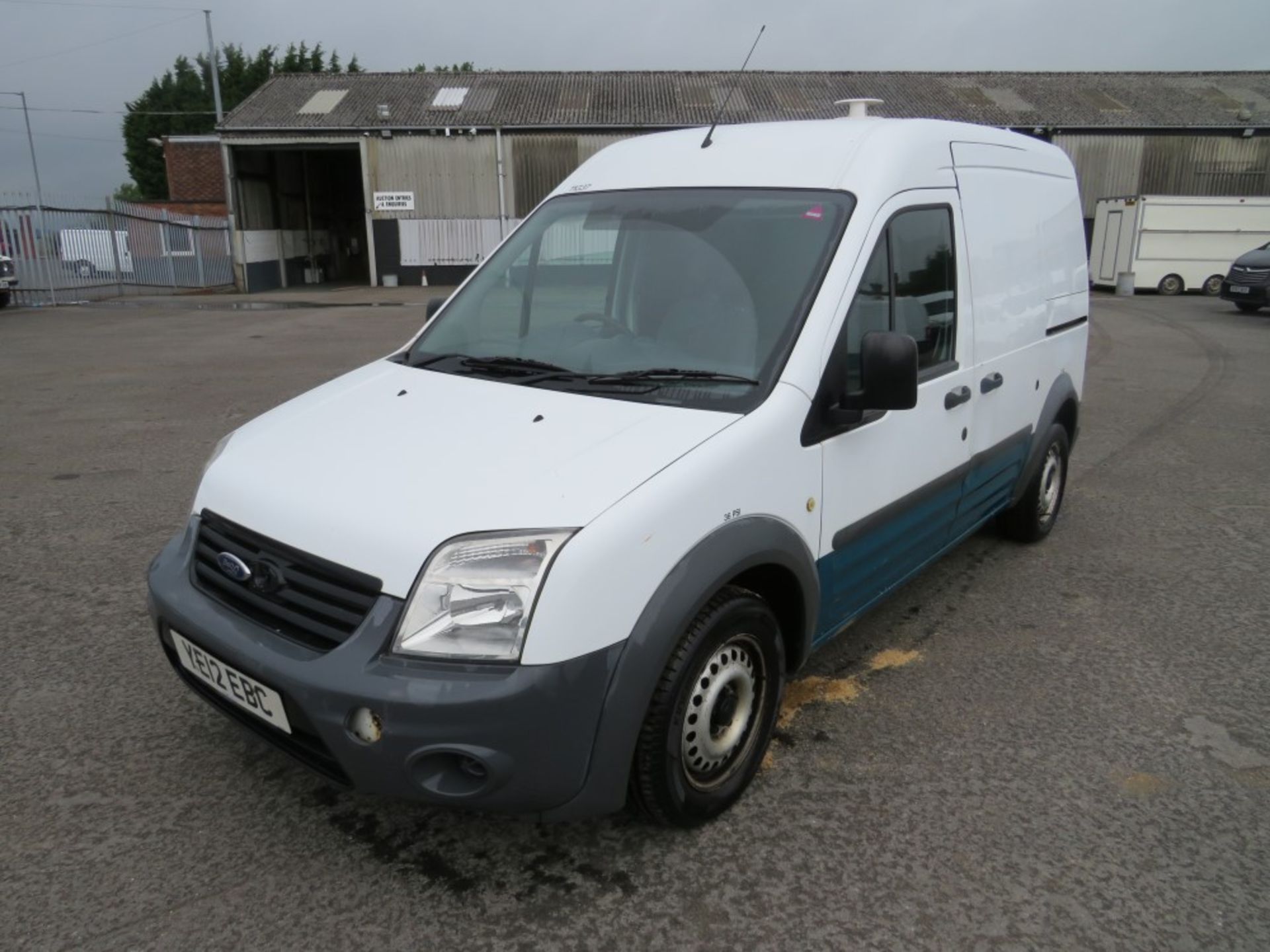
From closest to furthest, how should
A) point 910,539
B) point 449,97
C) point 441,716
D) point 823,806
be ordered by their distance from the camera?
point 441,716 → point 823,806 → point 910,539 → point 449,97

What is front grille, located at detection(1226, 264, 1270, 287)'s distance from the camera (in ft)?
57.8

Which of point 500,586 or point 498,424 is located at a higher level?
point 498,424

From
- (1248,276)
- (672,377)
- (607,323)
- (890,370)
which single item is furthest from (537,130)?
(890,370)

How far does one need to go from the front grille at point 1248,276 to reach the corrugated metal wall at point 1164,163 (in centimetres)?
1143

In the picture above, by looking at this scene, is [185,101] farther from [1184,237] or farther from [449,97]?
[1184,237]

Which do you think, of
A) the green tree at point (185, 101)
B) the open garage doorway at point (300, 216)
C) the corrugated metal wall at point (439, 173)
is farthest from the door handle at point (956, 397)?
the green tree at point (185, 101)

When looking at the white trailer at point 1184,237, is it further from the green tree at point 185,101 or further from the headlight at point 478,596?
the green tree at point 185,101

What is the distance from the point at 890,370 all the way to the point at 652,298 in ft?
2.89

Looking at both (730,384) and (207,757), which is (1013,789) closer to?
(730,384)

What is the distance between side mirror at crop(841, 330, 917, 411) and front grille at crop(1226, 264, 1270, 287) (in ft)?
61.7

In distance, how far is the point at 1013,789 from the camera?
2902 mm

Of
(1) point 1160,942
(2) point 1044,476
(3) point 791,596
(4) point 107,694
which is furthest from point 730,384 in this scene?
(2) point 1044,476

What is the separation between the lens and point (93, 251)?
77.7 ft

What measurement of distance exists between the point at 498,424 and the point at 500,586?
2.21 ft
